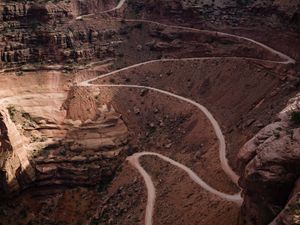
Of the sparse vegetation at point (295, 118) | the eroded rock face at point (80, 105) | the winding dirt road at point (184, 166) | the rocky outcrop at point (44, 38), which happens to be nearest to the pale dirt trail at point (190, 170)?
the winding dirt road at point (184, 166)

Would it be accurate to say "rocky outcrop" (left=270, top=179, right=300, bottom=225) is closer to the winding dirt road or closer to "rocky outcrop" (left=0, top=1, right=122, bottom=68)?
the winding dirt road

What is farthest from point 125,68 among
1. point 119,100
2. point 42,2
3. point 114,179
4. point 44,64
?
point 114,179

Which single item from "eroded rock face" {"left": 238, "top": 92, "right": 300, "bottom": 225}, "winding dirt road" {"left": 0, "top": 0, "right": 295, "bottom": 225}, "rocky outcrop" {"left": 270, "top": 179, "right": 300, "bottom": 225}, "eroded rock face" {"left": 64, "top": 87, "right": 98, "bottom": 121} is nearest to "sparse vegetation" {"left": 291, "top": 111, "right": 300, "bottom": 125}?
"eroded rock face" {"left": 238, "top": 92, "right": 300, "bottom": 225}

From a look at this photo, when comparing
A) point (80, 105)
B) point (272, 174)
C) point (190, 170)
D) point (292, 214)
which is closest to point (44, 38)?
point (80, 105)

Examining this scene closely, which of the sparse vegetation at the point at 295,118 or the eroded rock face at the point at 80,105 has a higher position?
the sparse vegetation at the point at 295,118

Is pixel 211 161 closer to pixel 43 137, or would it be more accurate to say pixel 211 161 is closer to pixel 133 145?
pixel 133 145

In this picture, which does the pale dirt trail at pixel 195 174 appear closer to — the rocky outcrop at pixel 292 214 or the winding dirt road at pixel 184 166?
the winding dirt road at pixel 184 166

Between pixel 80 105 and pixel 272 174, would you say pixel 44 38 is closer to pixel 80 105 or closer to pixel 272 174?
pixel 80 105

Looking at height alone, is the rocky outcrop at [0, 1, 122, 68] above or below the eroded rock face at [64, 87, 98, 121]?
above

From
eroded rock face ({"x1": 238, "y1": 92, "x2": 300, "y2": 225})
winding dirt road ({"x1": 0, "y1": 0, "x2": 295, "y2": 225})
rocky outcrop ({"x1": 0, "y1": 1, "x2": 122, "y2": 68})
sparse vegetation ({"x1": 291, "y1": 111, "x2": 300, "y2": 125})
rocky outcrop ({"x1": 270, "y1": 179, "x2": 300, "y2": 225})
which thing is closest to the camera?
rocky outcrop ({"x1": 270, "y1": 179, "x2": 300, "y2": 225})

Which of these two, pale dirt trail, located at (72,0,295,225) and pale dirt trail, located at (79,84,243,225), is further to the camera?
pale dirt trail, located at (72,0,295,225)
